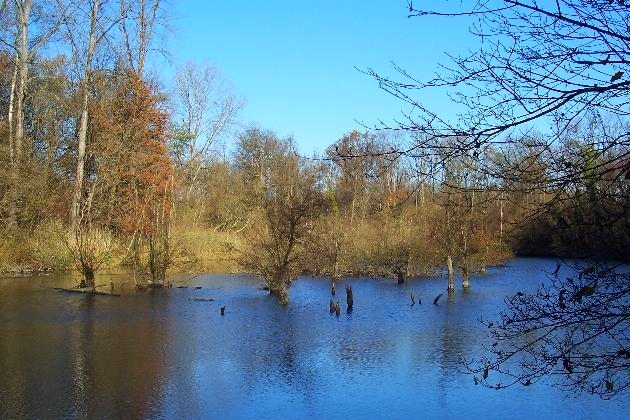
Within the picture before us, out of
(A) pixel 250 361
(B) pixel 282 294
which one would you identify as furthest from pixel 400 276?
(A) pixel 250 361

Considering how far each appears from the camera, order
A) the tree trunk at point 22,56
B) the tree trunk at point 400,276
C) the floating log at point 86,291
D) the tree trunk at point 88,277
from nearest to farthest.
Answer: the floating log at point 86,291 → the tree trunk at point 88,277 → the tree trunk at point 400,276 → the tree trunk at point 22,56

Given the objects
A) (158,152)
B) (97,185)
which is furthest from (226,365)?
(158,152)

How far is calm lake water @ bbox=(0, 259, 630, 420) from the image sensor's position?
7535 mm

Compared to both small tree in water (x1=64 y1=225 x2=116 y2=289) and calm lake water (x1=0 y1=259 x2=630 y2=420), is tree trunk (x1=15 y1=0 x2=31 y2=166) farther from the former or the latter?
calm lake water (x1=0 y1=259 x2=630 y2=420)

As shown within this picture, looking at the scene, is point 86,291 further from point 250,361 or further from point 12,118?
point 12,118

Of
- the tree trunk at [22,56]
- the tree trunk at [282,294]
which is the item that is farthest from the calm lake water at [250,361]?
the tree trunk at [22,56]

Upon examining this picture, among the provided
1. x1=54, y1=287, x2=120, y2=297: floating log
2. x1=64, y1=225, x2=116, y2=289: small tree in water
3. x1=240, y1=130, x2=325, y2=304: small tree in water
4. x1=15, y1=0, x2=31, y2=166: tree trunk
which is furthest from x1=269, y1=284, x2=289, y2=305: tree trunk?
x1=15, y1=0, x2=31, y2=166: tree trunk

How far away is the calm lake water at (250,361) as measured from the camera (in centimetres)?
754

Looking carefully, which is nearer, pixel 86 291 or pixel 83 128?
pixel 86 291

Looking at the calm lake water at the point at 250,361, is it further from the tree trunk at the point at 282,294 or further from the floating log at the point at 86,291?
the floating log at the point at 86,291

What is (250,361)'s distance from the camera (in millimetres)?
9914

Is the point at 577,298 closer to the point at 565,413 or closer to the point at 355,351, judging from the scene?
the point at 565,413

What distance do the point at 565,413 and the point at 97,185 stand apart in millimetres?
22993

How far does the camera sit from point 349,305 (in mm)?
15836
